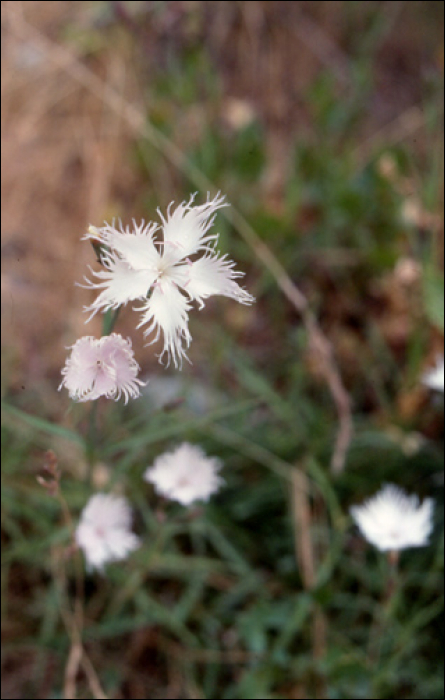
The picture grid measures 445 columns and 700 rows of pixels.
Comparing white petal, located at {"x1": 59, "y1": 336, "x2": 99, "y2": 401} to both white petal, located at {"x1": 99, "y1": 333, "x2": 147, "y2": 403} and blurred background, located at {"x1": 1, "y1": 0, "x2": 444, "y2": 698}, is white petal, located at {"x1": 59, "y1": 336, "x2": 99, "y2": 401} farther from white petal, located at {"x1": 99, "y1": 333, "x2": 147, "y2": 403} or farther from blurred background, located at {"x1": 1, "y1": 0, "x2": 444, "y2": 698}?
blurred background, located at {"x1": 1, "y1": 0, "x2": 444, "y2": 698}

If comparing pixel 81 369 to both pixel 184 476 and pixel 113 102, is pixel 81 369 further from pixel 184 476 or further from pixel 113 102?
pixel 113 102

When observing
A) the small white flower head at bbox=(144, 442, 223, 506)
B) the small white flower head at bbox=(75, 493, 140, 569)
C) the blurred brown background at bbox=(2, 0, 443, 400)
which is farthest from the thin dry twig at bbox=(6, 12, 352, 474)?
the small white flower head at bbox=(75, 493, 140, 569)

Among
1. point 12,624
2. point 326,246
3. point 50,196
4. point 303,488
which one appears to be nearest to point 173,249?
point 303,488

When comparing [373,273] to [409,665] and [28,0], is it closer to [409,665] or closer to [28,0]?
[409,665]

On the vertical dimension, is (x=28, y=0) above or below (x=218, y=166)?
above

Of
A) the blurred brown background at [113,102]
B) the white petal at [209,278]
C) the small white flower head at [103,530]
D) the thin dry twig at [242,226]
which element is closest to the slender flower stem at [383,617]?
the thin dry twig at [242,226]

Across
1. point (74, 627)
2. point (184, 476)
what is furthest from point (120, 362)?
point (74, 627)

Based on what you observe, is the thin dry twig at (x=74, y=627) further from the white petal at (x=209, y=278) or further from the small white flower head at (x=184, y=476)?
the white petal at (x=209, y=278)

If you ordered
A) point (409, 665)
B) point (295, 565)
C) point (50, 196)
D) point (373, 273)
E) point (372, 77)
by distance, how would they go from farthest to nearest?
point (372, 77) < point (50, 196) < point (373, 273) < point (295, 565) < point (409, 665)
